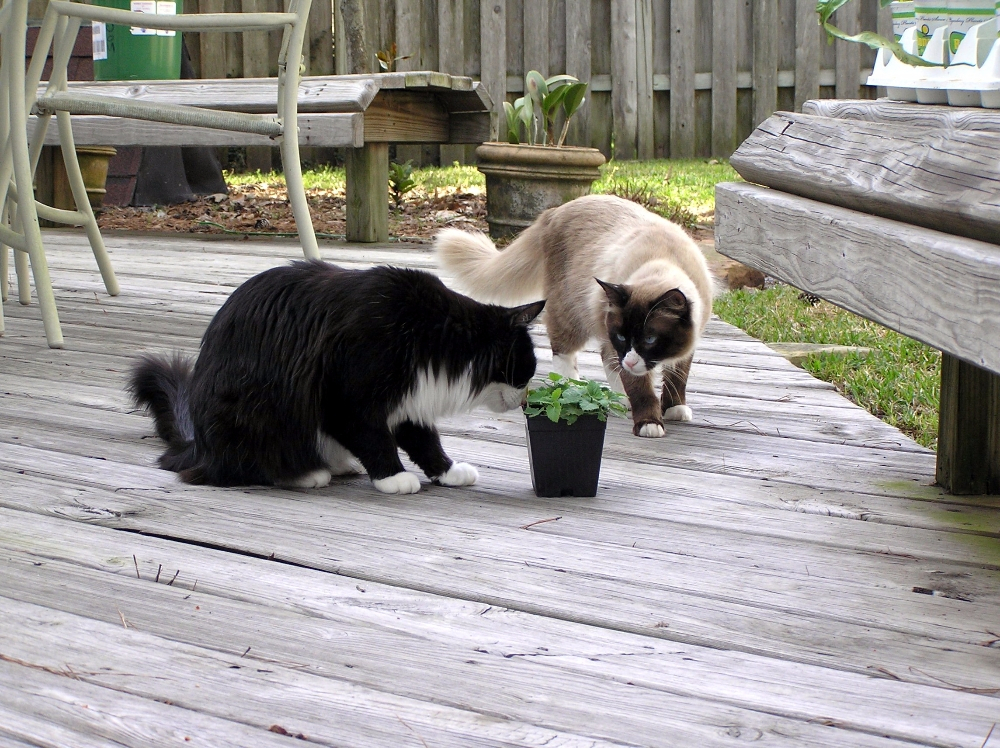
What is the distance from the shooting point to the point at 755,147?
2.46 metres

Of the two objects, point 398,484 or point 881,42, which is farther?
point 398,484

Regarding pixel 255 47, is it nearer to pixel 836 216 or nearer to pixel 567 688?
pixel 836 216

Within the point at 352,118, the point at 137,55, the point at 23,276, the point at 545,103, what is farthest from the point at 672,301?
the point at 137,55

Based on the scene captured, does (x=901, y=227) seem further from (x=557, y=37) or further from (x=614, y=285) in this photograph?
(x=557, y=37)

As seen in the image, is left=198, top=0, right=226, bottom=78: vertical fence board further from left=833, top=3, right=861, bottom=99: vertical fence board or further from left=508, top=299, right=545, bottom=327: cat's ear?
left=508, top=299, right=545, bottom=327: cat's ear

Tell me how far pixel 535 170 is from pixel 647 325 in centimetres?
341

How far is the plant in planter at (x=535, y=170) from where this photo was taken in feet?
20.1

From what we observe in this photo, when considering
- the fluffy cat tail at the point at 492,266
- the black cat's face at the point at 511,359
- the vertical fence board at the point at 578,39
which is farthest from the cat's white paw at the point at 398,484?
the vertical fence board at the point at 578,39

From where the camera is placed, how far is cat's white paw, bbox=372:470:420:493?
90.7 inches

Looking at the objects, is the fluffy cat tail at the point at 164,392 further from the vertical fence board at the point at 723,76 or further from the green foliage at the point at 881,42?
the vertical fence board at the point at 723,76

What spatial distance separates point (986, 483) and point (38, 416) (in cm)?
238

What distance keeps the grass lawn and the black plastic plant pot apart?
3.86ft

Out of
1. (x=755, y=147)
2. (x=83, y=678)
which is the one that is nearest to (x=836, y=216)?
(x=755, y=147)

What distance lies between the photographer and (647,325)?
2.94 meters
